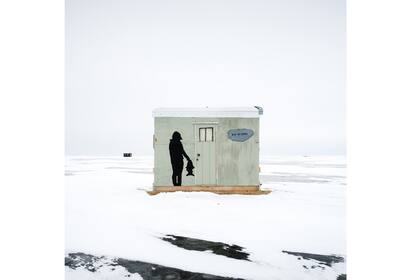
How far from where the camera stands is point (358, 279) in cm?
332

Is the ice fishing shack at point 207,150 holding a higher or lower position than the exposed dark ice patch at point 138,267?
higher

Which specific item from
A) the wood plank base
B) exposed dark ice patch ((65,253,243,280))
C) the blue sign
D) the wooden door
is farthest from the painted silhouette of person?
exposed dark ice patch ((65,253,243,280))

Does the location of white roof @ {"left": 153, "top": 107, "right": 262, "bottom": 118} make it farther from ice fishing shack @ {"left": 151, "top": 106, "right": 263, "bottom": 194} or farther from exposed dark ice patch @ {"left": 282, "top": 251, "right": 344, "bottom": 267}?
exposed dark ice patch @ {"left": 282, "top": 251, "right": 344, "bottom": 267}

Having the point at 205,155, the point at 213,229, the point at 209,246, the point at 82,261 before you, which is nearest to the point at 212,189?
the point at 205,155

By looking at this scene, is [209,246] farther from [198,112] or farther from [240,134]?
[198,112]

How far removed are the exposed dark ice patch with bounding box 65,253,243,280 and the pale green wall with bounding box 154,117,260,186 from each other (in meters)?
6.86

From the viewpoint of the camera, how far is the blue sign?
12889 mm

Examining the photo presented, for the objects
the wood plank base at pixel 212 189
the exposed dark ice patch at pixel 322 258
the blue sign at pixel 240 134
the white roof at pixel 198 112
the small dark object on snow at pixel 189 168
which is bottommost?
the exposed dark ice patch at pixel 322 258

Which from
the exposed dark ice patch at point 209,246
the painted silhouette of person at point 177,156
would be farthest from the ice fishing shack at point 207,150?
the exposed dark ice patch at point 209,246

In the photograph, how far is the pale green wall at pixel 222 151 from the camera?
12.7m

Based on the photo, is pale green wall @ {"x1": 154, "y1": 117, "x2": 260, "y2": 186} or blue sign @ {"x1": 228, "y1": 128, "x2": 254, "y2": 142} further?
blue sign @ {"x1": 228, "y1": 128, "x2": 254, "y2": 142}

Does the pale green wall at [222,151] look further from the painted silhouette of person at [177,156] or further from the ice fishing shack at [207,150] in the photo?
the painted silhouette of person at [177,156]

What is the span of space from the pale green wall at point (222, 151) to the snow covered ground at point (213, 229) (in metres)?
0.77

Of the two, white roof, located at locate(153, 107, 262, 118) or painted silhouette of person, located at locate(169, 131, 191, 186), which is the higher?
white roof, located at locate(153, 107, 262, 118)
